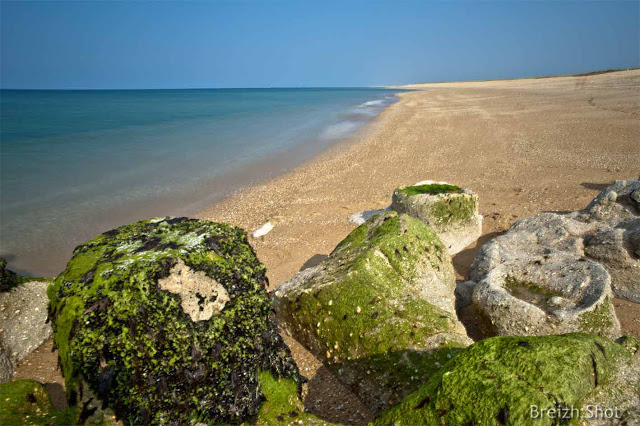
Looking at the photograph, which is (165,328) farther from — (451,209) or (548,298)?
(451,209)

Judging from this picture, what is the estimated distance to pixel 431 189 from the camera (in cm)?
813

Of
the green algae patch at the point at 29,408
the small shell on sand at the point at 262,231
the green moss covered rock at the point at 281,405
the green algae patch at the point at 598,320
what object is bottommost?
the small shell on sand at the point at 262,231

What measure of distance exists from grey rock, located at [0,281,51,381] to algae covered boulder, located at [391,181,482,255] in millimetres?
6144

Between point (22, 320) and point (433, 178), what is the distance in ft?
37.1

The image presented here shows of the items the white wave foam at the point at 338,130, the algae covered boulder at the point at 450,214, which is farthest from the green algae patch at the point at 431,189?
the white wave foam at the point at 338,130

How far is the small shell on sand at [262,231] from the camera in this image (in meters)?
9.21

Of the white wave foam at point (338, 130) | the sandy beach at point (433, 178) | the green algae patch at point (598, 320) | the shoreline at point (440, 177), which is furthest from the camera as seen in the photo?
the white wave foam at point (338, 130)

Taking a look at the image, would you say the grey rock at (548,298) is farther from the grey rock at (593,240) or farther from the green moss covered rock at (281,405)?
the green moss covered rock at (281,405)

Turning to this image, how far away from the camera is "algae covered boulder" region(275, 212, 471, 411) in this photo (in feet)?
12.6

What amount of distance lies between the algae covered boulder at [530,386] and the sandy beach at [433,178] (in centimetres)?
152

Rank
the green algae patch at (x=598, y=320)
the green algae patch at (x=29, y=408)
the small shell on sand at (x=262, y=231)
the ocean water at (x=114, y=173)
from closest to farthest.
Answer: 1. the green algae patch at (x=29, y=408)
2. the green algae patch at (x=598, y=320)
3. the small shell on sand at (x=262, y=231)
4. the ocean water at (x=114, y=173)

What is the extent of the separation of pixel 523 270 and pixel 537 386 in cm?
349

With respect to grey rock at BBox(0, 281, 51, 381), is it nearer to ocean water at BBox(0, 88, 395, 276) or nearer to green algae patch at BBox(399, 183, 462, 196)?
ocean water at BBox(0, 88, 395, 276)

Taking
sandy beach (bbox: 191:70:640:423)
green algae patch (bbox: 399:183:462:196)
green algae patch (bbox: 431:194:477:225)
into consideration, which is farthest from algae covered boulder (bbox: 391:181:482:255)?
sandy beach (bbox: 191:70:640:423)
